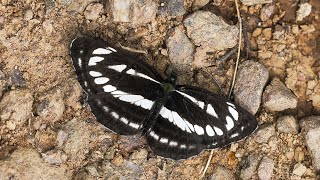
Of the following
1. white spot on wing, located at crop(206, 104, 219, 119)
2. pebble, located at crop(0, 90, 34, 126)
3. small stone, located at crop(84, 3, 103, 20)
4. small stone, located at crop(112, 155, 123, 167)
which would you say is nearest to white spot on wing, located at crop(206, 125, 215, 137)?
white spot on wing, located at crop(206, 104, 219, 119)

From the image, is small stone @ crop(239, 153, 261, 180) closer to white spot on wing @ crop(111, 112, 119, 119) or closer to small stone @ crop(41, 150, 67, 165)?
white spot on wing @ crop(111, 112, 119, 119)

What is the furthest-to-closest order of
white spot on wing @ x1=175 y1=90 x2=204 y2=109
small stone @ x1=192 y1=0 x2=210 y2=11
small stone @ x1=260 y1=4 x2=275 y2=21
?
small stone @ x1=260 y1=4 x2=275 y2=21
small stone @ x1=192 y1=0 x2=210 y2=11
white spot on wing @ x1=175 y1=90 x2=204 y2=109

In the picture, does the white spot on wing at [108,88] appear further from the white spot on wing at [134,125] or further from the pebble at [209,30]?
the pebble at [209,30]

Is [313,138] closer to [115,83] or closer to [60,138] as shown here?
[115,83]

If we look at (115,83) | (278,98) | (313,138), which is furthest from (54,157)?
(313,138)

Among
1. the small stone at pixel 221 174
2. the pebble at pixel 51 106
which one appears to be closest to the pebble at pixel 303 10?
the small stone at pixel 221 174

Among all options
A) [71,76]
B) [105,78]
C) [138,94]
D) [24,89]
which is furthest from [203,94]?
[24,89]
